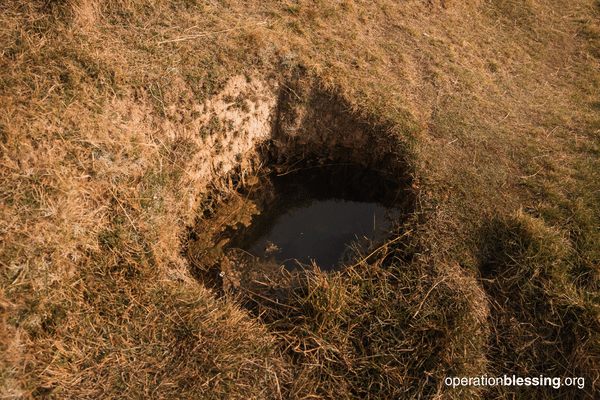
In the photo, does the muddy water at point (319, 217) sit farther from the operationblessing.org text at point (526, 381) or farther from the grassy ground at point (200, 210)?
the operationblessing.org text at point (526, 381)

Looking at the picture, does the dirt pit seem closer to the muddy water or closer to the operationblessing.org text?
the muddy water

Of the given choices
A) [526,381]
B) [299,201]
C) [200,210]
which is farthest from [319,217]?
[526,381]

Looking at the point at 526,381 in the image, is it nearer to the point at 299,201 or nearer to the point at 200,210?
the point at 299,201

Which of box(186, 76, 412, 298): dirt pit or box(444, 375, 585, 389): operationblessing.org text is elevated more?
box(186, 76, 412, 298): dirt pit

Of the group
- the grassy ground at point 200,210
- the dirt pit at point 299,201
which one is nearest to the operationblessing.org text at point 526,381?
the grassy ground at point 200,210

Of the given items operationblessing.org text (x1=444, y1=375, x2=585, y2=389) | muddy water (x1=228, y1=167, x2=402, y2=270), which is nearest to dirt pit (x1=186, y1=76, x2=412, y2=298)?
muddy water (x1=228, y1=167, x2=402, y2=270)

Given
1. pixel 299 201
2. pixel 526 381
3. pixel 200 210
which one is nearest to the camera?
pixel 526 381
